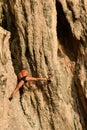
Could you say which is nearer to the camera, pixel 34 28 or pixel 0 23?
pixel 34 28

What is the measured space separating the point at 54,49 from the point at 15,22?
4.28 feet

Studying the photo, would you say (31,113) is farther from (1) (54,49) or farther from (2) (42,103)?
(1) (54,49)

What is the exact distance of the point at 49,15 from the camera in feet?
37.4

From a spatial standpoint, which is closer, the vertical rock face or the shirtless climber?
the shirtless climber

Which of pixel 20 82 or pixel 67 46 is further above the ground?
pixel 67 46

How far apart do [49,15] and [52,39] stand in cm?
65

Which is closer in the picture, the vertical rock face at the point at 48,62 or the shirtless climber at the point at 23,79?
the shirtless climber at the point at 23,79

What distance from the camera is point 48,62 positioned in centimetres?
1141

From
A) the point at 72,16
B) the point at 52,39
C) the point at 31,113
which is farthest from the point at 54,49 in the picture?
the point at 31,113

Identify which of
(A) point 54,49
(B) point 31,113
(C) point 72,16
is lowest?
(B) point 31,113

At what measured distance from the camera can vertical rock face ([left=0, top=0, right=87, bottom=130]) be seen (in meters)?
11.4

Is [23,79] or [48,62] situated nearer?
[23,79]

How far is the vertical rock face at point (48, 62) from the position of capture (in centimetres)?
1141

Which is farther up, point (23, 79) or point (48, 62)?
point (48, 62)
